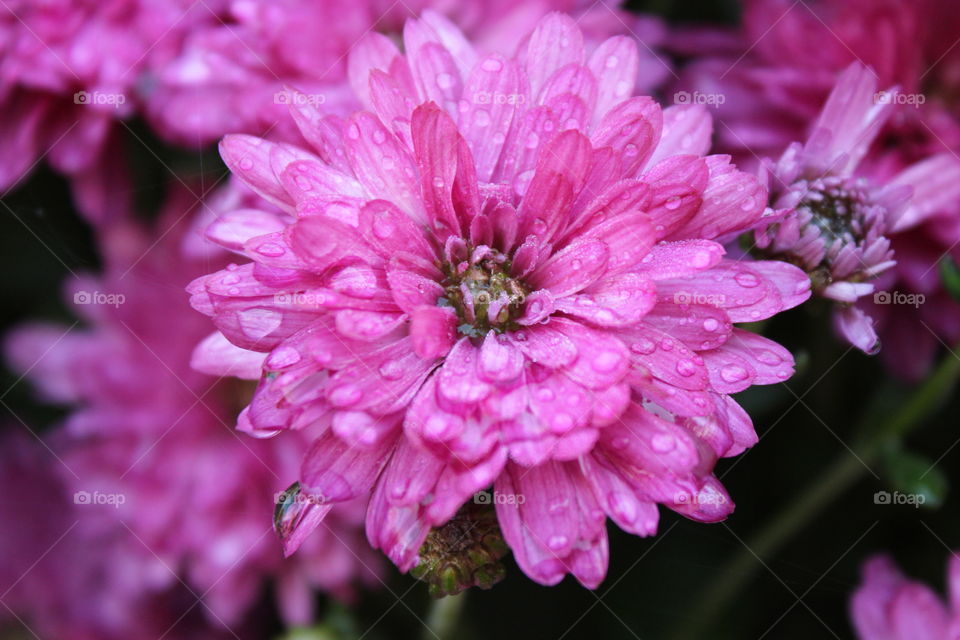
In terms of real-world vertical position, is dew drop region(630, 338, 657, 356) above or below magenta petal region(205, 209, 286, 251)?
below

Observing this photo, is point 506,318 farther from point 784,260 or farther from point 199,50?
point 199,50

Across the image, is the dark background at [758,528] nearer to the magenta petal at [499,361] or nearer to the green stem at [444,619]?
the green stem at [444,619]

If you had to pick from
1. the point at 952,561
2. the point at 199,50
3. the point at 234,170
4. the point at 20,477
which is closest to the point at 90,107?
the point at 199,50

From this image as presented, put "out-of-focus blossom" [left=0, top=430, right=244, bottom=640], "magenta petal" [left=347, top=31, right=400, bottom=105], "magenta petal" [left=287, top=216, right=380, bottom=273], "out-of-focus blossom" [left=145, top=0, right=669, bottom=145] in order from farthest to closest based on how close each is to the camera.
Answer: "out-of-focus blossom" [left=0, top=430, right=244, bottom=640] → "out-of-focus blossom" [left=145, top=0, right=669, bottom=145] → "magenta petal" [left=347, top=31, right=400, bottom=105] → "magenta petal" [left=287, top=216, right=380, bottom=273]

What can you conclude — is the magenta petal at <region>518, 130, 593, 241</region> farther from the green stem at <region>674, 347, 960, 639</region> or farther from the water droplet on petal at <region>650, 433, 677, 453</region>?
the green stem at <region>674, 347, 960, 639</region>

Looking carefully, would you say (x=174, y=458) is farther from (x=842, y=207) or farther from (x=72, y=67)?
(x=842, y=207)

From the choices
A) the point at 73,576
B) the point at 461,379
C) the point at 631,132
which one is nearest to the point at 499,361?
the point at 461,379

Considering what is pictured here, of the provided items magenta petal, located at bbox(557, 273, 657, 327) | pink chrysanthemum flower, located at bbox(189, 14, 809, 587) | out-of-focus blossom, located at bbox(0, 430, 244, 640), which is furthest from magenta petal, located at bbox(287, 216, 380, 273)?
out-of-focus blossom, located at bbox(0, 430, 244, 640)
